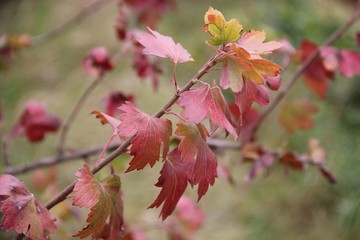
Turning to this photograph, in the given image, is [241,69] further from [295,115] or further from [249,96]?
[295,115]

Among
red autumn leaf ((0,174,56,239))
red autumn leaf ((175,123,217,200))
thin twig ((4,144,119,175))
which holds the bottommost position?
thin twig ((4,144,119,175))

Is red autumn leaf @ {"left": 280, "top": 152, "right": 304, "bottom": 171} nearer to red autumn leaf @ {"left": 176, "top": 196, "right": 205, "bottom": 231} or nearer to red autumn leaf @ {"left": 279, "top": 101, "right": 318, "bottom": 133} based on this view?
red autumn leaf @ {"left": 279, "top": 101, "right": 318, "bottom": 133}

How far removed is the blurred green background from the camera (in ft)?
6.28

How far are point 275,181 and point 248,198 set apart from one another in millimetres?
142

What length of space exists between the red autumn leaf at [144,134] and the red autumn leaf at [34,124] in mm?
572

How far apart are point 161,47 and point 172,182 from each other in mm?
164

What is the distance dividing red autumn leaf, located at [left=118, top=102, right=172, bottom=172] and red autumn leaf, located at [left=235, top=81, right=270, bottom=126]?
0.09 m

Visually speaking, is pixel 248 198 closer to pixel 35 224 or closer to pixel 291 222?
pixel 291 222

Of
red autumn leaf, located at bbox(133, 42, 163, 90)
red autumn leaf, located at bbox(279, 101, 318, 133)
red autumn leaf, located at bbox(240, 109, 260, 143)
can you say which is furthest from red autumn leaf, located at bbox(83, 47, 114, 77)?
red autumn leaf, located at bbox(279, 101, 318, 133)

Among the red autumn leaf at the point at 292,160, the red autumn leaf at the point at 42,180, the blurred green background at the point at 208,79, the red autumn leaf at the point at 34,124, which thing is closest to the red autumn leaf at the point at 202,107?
the red autumn leaf at the point at 292,160

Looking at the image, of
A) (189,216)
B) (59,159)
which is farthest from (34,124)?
(189,216)

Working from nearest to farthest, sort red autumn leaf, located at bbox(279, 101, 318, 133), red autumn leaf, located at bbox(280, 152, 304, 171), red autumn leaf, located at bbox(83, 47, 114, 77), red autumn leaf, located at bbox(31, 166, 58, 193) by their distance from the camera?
red autumn leaf, located at bbox(280, 152, 304, 171) < red autumn leaf, located at bbox(83, 47, 114, 77) < red autumn leaf, located at bbox(279, 101, 318, 133) < red autumn leaf, located at bbox(31, 166, 58, 193)

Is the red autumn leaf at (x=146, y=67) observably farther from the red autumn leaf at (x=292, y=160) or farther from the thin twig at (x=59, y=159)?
the red autumn leaf at (x=292, y=160)

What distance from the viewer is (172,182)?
617 millimetres
